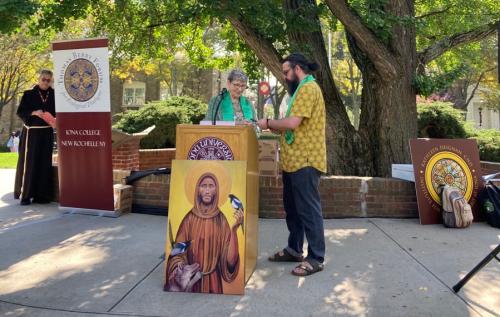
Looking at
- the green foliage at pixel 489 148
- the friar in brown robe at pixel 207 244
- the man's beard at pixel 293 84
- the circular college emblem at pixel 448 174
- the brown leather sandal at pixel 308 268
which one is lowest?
the brown leather sandal at pixel 308 268

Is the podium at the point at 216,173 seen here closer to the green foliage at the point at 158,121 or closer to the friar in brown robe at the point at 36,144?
the friar in brown robe at the point at 36,144

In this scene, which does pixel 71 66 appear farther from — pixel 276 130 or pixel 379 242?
pixel 379 242

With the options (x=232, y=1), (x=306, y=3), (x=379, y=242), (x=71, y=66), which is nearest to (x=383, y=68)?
(x=306, y=3)

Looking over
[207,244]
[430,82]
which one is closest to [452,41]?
[430,82]

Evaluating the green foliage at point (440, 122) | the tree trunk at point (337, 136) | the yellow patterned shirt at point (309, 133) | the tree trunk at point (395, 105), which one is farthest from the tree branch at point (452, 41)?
the yellow patterned shirt at point (309, 133)

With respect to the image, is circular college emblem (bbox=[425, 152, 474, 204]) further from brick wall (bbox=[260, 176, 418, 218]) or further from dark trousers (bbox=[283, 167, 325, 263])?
dark trousers (bbox=[283, 167, 325, 263])

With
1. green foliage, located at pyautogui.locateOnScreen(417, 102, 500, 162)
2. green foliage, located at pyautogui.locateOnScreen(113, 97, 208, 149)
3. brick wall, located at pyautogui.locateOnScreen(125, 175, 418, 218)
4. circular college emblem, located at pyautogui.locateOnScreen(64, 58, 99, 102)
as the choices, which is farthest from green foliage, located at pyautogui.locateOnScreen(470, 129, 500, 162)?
circular college emblem, located at pyautogui.locateOnScreen(64, 58, 99, 102)

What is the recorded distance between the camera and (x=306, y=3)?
7551 millimetres

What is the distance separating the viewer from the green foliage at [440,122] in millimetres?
10672

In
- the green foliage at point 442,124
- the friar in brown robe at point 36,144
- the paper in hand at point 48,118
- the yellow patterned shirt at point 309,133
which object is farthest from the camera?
the green foliage at point 442,124

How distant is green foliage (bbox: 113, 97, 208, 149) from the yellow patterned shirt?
7287mm

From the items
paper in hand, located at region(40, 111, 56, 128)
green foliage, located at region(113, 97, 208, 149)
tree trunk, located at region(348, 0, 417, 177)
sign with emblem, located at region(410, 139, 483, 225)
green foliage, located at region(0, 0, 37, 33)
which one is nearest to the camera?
green foliage, located at region(0, 0, 37, 33)

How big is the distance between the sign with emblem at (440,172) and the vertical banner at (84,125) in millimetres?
4121

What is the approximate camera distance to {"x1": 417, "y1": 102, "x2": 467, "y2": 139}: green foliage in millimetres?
10672
